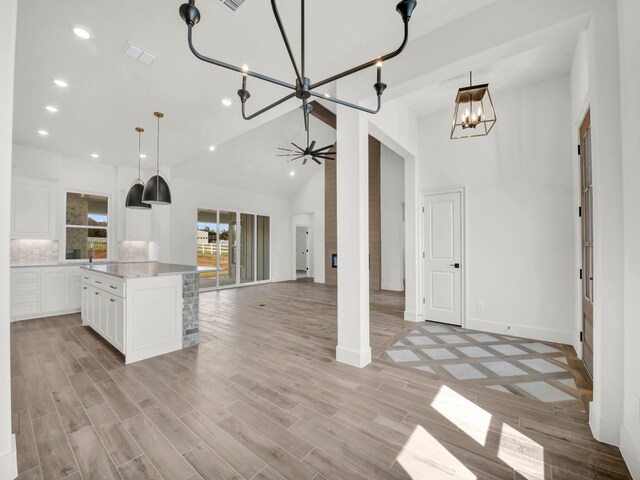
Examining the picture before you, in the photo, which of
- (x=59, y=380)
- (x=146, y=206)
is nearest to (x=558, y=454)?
(x=59, y=380)

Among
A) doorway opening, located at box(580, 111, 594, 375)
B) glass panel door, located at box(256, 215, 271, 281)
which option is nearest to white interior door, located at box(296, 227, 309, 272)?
glass panel door, located at box(256, 215, 271, 281)

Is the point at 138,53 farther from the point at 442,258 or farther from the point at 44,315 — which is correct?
the point at 44,315

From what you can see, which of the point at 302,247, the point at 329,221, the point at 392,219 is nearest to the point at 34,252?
the point at 329,221

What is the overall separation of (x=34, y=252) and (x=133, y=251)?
157 centimetres

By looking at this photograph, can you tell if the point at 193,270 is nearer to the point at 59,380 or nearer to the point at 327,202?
the point at 59,380

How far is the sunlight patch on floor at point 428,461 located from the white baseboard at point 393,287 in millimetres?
5827

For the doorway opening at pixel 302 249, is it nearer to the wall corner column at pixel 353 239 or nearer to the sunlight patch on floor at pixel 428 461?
the wall corner column at pixel 353 239

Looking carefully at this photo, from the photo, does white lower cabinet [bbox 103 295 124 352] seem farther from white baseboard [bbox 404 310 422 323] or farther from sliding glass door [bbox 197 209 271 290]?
sliding glass door [bbox 197 209 271 290]

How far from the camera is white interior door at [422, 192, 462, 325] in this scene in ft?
14.2

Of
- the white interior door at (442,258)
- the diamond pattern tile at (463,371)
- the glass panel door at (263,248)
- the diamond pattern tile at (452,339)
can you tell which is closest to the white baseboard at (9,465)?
the diamond pattern tile at (463,371)

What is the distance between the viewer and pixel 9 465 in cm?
147

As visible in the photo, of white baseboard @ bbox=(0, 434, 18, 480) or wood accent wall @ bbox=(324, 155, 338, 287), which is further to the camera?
wood accent wall @ bbox=(324, 155, 338, 287)

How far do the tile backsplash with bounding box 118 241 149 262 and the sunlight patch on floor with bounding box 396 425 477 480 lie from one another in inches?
263

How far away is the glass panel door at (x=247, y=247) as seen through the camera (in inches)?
352
